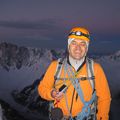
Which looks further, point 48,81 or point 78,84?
point 48,81

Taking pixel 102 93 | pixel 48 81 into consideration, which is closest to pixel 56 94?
pixel 48 81

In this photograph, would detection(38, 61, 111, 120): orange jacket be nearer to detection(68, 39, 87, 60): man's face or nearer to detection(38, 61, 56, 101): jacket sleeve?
detection(38, 61, 56, 101): jacket sleeve

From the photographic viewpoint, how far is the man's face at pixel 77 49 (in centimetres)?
737

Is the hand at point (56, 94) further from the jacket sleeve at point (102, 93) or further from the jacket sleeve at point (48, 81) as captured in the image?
the jacket sleeve at point (102, 93)

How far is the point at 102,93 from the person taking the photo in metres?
7.46

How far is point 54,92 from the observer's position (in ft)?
23.6

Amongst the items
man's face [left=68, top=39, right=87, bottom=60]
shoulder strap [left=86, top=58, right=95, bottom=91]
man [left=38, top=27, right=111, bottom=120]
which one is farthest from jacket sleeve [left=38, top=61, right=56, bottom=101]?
shoulder strap [left=86, top=58, right=95, bottom=91]

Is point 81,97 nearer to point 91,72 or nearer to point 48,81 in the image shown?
point 91,72

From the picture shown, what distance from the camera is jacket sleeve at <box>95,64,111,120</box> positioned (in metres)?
7.38

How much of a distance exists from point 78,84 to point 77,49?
0.87 m

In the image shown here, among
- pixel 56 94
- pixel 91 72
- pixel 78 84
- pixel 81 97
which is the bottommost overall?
pixel 81 97

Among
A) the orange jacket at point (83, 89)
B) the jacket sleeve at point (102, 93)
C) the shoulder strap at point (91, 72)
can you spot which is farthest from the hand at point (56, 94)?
the jacket sleeve at point (102, 93)

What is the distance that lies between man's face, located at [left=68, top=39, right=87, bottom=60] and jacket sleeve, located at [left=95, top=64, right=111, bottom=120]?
0.51 m

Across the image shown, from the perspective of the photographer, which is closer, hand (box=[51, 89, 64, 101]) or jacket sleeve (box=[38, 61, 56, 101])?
hand (box=[51, 89, 64, 101])
